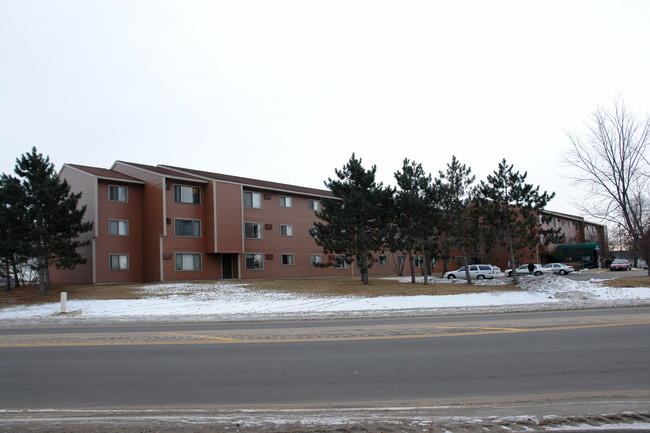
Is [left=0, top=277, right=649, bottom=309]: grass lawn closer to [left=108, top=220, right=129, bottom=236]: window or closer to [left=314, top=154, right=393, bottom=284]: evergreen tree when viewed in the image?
[left=314, top=154, right=393, bottom=284]: evergreen tree

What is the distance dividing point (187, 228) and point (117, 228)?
4.78m

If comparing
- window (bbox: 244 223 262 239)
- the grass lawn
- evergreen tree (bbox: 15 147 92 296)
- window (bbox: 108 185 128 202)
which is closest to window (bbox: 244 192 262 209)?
window (bbox: 244 223 262 239)

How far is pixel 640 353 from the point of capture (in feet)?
28.8

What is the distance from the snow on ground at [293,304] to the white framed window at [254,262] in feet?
35.3

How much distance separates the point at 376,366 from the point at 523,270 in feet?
142

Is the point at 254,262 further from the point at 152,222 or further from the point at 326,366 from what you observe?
the point at 326,366

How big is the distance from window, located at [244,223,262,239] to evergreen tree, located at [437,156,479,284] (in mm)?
15488

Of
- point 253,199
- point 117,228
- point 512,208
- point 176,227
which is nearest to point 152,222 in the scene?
point 176,227

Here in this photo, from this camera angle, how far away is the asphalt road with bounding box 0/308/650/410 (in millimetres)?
6594

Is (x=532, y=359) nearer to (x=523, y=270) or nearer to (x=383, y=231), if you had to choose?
(x=383, y=231)

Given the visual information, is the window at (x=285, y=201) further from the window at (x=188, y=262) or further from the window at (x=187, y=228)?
the window at (x=188, y=262)

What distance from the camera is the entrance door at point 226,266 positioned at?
3862 centimetres

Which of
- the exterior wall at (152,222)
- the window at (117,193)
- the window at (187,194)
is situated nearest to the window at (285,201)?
the window at (187,194)

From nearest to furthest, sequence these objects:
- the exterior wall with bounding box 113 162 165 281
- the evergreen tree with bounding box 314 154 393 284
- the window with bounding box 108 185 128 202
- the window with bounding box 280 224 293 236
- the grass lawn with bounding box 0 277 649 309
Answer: the grass lawn with bounding box 0 277 649 309 → the evergreen tree with bounding box 314 154 393 284 → the exterior wall with bounding box 113 162 165 281 → the window with bounding box 108 185 128 202 → the window with bounding box 280 224 293 236
